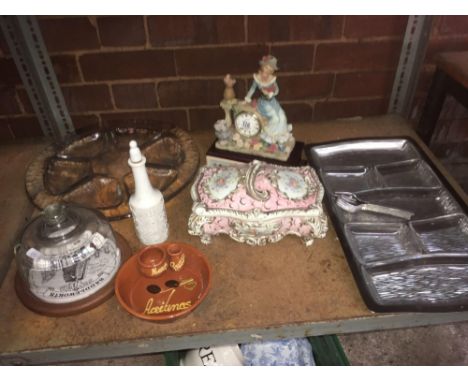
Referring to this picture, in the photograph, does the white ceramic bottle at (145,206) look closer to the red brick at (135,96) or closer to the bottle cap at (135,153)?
the bottle cap at (135,153)

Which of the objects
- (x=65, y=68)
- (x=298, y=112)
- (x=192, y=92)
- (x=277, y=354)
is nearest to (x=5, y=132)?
(x=65, y=68)

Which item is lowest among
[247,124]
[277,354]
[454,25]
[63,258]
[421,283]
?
Answer: [277,354]

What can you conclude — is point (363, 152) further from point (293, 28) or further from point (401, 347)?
point (401, 347)

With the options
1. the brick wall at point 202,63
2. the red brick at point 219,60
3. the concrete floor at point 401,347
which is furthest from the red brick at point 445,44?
the red brick at point 219,60

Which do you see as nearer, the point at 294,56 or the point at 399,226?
the point at 399,226

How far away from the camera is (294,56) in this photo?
1.24 metres

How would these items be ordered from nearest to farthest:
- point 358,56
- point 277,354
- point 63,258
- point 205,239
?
point 63,258, point 205,239, point 277,354, point 358,56

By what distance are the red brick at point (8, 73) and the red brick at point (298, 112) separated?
819 mm

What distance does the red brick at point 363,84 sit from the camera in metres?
1.31

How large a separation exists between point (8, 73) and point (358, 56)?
1048 mm

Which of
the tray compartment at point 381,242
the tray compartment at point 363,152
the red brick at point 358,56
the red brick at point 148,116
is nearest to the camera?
the tray compartment at point 381,242

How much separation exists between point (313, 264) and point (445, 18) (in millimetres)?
859

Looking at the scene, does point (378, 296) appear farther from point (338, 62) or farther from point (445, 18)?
point (445, 18)
